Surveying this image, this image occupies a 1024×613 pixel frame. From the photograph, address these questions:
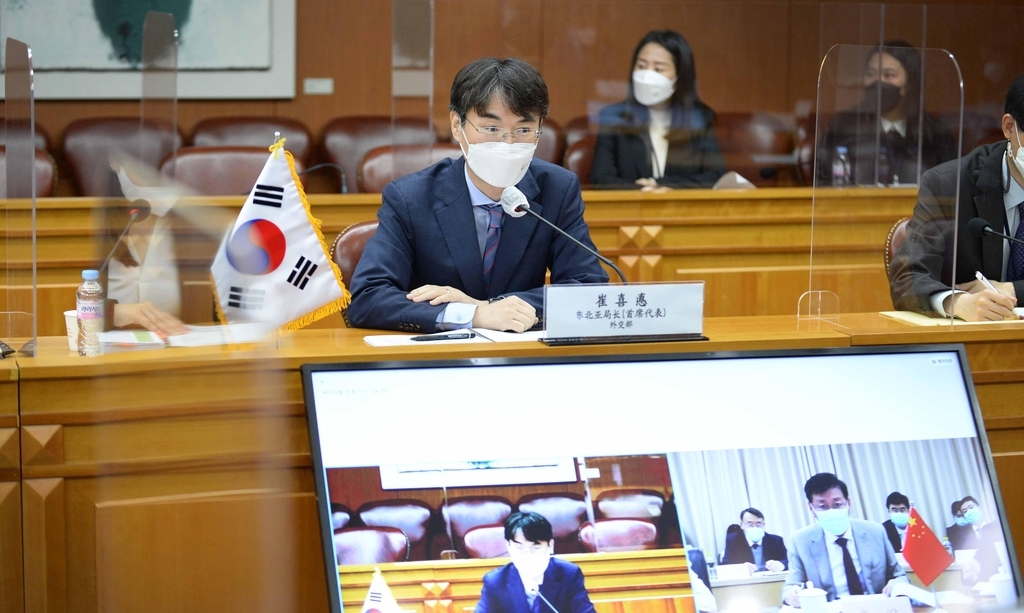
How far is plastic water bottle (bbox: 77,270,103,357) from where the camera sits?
5.23 feet

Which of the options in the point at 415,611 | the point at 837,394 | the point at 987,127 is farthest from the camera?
the point at 987,127

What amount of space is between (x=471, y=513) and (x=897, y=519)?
22.3 inches

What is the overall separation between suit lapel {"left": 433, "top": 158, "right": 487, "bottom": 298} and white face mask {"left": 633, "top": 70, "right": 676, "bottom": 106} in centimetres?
265

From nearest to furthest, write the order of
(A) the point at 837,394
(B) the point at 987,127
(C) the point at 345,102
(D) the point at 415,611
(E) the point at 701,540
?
(D) the point at 415,611, (E) the point at 701,540, (A) the point at 837,394, (B) the point at 987,127, (C) the point at 345,102

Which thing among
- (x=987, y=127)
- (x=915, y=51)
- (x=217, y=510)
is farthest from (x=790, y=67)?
(x=217, y=510)

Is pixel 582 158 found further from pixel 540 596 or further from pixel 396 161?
pixel 540 596

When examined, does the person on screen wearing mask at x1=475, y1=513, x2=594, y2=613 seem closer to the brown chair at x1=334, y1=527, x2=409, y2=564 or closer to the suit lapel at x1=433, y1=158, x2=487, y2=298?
the brown chair at x1=334, y1=527, x2=409, y2=564

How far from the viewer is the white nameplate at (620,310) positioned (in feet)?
5.24

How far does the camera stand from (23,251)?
1759 millimetres

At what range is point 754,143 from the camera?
5.18 m

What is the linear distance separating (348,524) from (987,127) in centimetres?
481

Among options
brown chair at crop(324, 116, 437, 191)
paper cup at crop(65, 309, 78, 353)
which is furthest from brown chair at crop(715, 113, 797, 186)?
paper cup at crop(65, 309, 78, 353)

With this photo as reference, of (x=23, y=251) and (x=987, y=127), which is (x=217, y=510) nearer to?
(x=23, y=251)

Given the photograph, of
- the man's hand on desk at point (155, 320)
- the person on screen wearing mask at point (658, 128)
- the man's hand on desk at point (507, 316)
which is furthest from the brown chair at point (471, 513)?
the person on screen wearing mask at point (658, 128)
